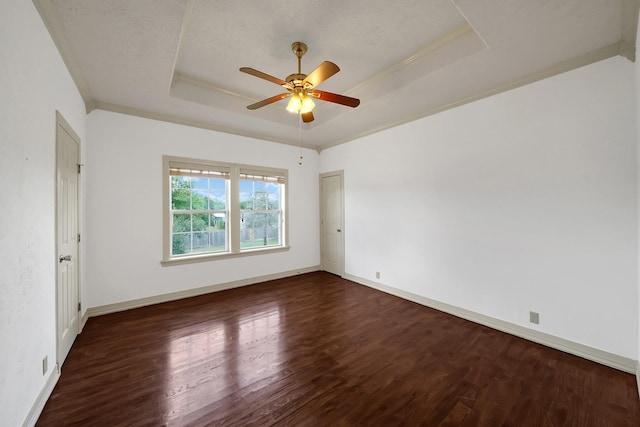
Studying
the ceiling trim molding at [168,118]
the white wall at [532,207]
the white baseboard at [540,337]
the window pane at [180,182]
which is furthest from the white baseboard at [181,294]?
the ceiling trim molding at [168,118]

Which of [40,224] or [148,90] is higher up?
[148,90]

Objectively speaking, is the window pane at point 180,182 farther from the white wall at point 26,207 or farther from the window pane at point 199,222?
the white wall at point 26,207

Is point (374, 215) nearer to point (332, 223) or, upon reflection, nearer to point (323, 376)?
point (332, 223)

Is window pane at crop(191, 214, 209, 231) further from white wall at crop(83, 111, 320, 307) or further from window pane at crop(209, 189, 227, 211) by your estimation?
white wall at crop(83, 111, 320, 307)

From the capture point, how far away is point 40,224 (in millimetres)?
1792

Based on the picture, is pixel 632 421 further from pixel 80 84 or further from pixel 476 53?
pixel 80 84

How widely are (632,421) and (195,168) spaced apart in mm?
5081

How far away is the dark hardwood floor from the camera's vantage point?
1.71m

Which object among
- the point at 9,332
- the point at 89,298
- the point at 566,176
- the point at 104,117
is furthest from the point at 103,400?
the point at 566,176

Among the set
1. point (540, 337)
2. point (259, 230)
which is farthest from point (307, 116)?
point (540, 337)

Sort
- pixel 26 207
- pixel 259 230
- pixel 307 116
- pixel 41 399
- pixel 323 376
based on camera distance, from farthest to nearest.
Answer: pixel 259 230 → pixel 307 116 → pixel 323 376 → pixel 41 399 → pixel 26 207

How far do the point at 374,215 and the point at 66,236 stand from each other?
12.7ft

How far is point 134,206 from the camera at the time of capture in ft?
11.7

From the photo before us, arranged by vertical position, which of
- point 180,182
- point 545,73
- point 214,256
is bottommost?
point 214,256
